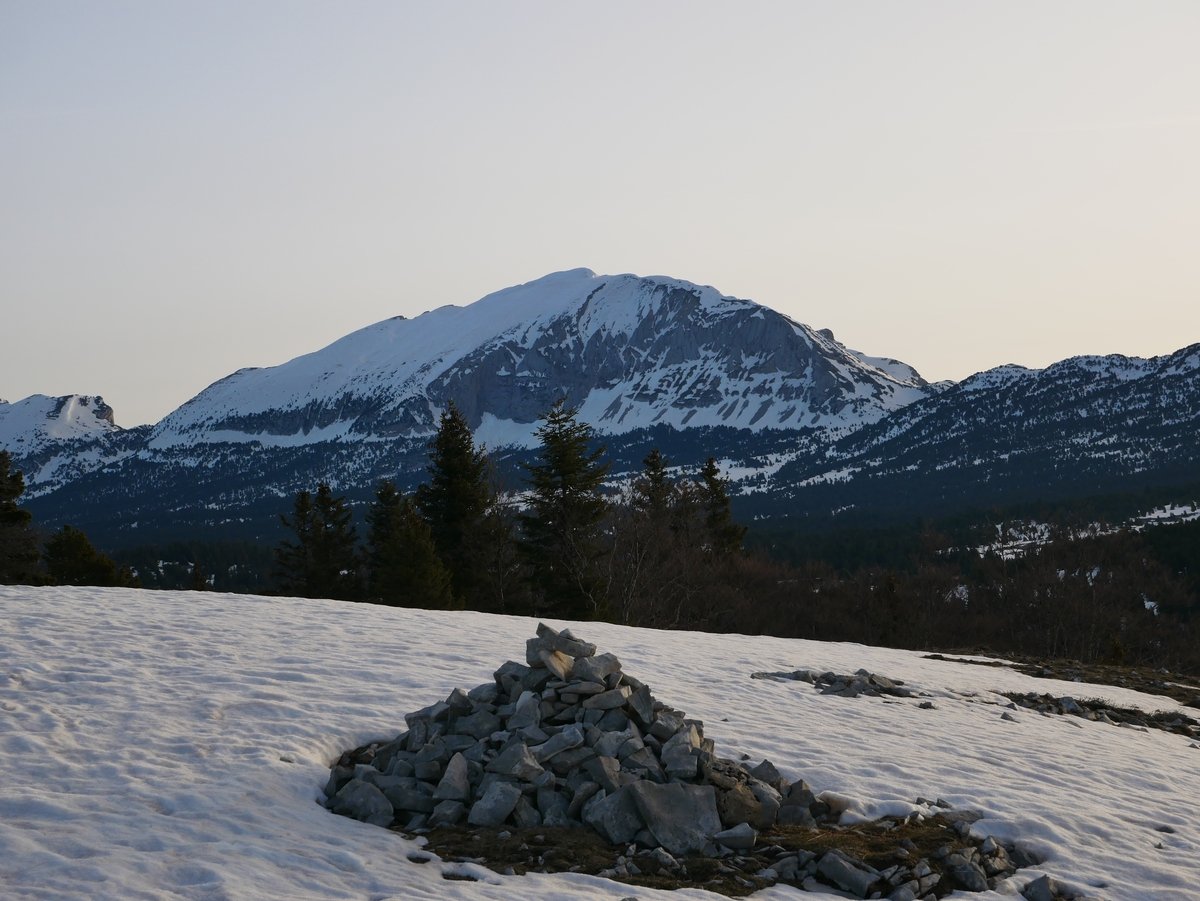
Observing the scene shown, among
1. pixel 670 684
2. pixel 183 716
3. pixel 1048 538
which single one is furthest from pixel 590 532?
pixel 1048 538

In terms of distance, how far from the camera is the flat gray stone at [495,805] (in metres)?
10.4

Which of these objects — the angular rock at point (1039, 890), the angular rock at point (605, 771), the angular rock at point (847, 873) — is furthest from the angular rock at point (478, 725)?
the angular rock at point (1039, 890)

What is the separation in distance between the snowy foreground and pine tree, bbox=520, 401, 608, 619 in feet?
57.8

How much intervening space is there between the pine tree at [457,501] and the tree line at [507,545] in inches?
2.0

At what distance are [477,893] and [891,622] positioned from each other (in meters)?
59.9

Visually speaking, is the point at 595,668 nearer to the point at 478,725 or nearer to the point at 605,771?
the point at 478,725

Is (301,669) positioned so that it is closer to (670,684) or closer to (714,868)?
(670,684)

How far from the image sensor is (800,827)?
1124cm

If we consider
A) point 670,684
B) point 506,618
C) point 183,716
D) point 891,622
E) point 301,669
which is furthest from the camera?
point 891,622

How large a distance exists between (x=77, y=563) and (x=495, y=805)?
4268 centimetres

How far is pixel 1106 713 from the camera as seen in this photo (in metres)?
20.2

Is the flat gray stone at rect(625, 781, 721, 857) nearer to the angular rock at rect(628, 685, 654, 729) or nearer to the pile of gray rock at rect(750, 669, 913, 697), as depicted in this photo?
the angular rock at rect(628, 685, 654, 729)

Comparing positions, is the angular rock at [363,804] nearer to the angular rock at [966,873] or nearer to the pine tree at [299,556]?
the angular rock at [966,873]

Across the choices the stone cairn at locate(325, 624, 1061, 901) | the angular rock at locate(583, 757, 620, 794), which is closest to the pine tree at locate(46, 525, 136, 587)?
the stone cairn at locate(325, 624, 1061, 901)
